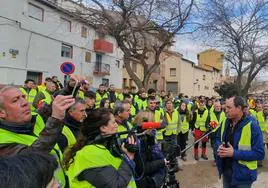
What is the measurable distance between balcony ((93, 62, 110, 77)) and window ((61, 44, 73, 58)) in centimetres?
409

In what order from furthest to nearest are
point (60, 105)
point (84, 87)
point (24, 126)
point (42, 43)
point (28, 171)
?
point (42, 43) < point (84, 87) < point (24, 126) < point (60, 105) < point (28, 171)

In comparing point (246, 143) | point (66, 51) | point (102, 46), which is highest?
point (102, 46)

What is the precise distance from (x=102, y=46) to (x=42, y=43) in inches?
330

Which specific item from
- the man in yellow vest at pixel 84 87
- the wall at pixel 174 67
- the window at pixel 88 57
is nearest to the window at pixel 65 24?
the window at pixel 88 57

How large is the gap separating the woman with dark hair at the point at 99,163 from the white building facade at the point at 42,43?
1488 cm

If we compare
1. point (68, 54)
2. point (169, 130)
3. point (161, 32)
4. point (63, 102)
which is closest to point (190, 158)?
point (169, 130)

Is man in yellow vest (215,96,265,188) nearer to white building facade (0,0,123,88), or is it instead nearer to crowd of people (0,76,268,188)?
crowd of people (0,76,268,188)

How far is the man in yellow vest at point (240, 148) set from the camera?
3168 mm

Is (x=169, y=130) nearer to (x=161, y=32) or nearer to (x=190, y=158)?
(x=190, y=158)

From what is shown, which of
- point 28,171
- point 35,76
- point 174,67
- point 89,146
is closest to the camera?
point 28,171

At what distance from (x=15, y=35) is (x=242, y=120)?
59.6ft

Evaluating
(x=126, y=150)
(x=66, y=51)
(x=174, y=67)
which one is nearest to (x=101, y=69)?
(x=66, y=51)

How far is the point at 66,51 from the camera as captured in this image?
951 inches

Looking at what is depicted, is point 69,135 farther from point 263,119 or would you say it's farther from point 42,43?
point 42,43
